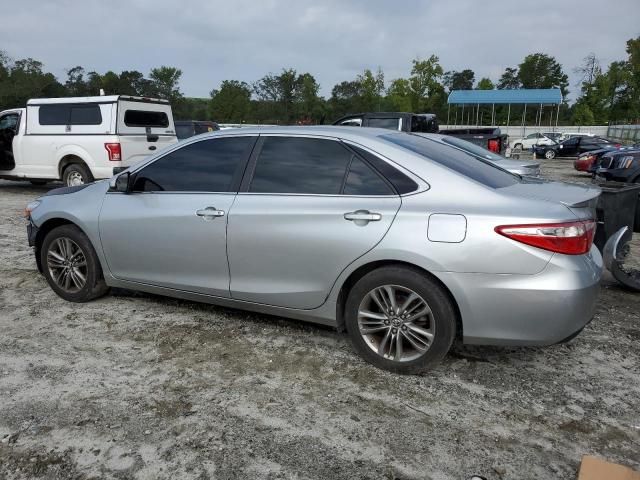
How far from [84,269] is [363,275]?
263 centimetres

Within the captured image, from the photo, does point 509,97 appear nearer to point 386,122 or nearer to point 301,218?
point 386,122

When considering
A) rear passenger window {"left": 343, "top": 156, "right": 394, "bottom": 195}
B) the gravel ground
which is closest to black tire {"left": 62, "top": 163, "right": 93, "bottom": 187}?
the gravel ground

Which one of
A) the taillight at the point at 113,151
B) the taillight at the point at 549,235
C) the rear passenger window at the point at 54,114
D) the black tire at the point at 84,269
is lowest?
the black tire at the point at 84,269

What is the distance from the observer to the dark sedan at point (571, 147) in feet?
91.4

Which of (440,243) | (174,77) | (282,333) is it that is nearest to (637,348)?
(440,243)

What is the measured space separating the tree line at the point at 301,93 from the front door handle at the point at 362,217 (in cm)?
4502

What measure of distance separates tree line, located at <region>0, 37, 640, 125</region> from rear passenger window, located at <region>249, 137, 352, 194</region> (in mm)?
44469

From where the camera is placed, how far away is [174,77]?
63406mm

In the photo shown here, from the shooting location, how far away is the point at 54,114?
10859mm

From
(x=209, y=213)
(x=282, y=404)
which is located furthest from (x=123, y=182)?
(x=282, y=404)

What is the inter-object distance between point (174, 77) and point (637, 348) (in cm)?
6602

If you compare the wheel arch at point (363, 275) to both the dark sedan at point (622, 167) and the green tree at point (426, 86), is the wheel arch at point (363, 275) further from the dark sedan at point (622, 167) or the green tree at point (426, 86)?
the green tree at point (426, 86)

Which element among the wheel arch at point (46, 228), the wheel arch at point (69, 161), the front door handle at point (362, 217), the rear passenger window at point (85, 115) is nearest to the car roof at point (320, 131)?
the front door handle at point (362, 217)

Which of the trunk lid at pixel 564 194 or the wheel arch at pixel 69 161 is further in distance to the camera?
the wheel arch at pixel 69 161
